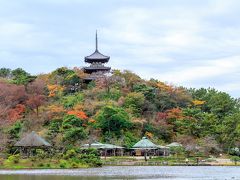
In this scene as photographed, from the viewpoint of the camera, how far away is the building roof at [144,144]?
58.3m

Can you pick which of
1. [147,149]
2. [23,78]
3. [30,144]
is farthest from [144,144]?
[23,78]

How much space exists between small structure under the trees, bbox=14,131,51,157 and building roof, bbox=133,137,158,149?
37.2 feet

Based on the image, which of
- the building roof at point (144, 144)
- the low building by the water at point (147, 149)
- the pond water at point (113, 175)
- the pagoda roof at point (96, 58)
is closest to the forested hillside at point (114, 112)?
the low building by the water at point (147, 149)

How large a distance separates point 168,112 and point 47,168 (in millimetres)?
27611

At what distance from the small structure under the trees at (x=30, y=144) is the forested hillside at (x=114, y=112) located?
73.4 inches

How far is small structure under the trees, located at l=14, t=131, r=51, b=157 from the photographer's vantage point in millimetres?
51281

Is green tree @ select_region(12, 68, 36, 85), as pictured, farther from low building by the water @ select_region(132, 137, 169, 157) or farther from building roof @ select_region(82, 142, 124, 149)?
low building by the water @ select_region(132, 137, 169, 157)

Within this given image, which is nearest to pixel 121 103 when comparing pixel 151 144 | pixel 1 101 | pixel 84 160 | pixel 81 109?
pixel 81 109

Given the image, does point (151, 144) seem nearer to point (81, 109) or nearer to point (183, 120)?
point (183, 120)

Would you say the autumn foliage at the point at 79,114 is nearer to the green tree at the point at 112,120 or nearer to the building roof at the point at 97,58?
the green tree at the point at 112,120

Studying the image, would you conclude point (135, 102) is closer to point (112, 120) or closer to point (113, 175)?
point (112, 120)

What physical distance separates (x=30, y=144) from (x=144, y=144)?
1370cm

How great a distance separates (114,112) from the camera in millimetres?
60656

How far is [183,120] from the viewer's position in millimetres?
63375
